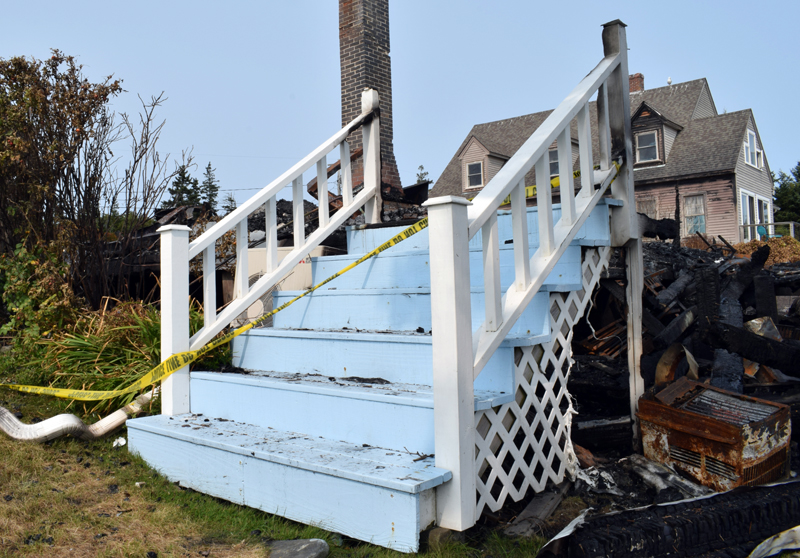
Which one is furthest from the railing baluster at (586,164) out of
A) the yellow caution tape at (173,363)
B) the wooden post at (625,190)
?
the yellow caution tape at (173,363)

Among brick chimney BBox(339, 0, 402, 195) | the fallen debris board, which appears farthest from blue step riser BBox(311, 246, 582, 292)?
brick chimney BBox(339, 0, 402, 195)

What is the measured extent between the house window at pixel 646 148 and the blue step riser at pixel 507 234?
20.2 metres

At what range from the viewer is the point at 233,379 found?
3.24m

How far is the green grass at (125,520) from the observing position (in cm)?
222

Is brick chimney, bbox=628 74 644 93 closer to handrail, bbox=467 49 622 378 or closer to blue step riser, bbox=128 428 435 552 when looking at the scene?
handrail, bbox=467 49 622 378

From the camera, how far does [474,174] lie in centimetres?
2339

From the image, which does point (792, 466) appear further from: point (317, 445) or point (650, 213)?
point (650, 213)

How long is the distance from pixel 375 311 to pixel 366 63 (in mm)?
5269

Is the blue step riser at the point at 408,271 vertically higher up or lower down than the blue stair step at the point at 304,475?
higher up

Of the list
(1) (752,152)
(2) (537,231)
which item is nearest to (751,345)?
(2) (537,231)

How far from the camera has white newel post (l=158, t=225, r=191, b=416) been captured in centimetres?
345

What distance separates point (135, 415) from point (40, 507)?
3.69ft

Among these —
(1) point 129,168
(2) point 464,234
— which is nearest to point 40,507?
(2) point 464,234

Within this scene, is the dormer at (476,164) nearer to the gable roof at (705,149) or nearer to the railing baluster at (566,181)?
the gable roof at (705,149)
